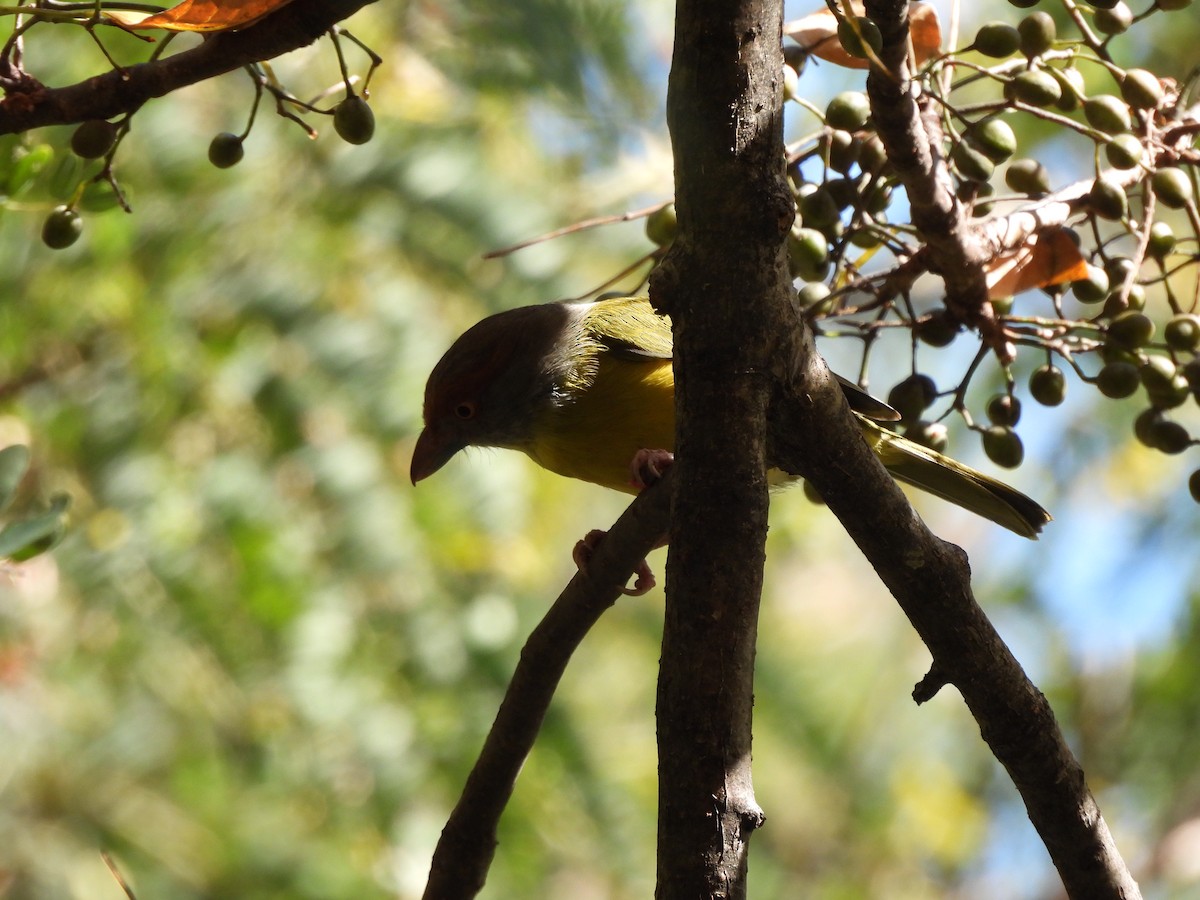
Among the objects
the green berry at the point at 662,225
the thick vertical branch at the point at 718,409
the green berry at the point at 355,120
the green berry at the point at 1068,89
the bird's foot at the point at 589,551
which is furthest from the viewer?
the bird's foot at the point at 589,551

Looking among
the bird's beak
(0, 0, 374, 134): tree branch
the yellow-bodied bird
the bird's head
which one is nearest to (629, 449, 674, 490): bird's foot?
the yellow-bodied bird

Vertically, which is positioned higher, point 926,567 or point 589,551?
point 589,551

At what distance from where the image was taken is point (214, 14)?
1540 mm

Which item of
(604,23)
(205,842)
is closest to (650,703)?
(205,842)

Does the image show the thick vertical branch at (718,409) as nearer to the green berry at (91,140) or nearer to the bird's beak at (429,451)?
the green berry at (91,140)

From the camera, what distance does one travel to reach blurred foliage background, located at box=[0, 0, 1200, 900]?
152 inches

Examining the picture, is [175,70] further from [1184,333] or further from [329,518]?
[329,518]

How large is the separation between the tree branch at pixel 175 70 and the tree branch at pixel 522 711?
837 mm

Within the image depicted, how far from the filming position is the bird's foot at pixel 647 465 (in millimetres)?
2918

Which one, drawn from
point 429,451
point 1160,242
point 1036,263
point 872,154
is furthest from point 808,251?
point 429,451

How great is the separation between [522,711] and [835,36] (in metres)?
1.24

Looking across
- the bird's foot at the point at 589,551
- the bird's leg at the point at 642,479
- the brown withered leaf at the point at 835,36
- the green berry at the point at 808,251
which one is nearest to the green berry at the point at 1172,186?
the brown withered leaf at the point at 835,36

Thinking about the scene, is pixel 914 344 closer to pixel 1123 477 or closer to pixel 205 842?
pixel 205 842

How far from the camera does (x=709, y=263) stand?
1.49m
